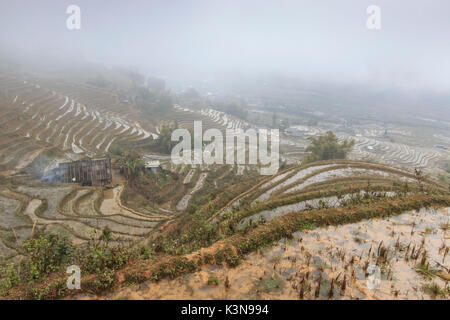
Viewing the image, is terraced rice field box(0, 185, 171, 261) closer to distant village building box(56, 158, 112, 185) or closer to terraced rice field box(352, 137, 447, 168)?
distant village building box(56, 158, 112, 185)

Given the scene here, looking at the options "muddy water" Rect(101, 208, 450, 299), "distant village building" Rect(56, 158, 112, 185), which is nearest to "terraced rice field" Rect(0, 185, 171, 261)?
"distant village building" Rect(56, 158, 112, 185)

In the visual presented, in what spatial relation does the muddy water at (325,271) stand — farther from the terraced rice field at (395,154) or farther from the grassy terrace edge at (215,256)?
the terraced rice field at (395,154)

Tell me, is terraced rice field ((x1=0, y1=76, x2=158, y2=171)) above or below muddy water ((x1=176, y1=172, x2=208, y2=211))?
above

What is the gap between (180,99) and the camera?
79312 mm

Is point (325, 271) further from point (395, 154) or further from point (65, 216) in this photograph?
point (395, 154)

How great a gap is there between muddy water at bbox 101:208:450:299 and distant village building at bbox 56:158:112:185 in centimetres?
1759

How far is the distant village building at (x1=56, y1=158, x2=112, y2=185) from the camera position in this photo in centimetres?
1925

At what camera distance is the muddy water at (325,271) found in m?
4.49

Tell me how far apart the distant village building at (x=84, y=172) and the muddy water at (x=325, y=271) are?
1759cm

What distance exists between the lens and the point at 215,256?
5.38 meters

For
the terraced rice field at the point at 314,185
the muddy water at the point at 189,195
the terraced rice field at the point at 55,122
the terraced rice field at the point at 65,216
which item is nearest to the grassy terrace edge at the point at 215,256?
the terraced rice field at the point at 314,185
